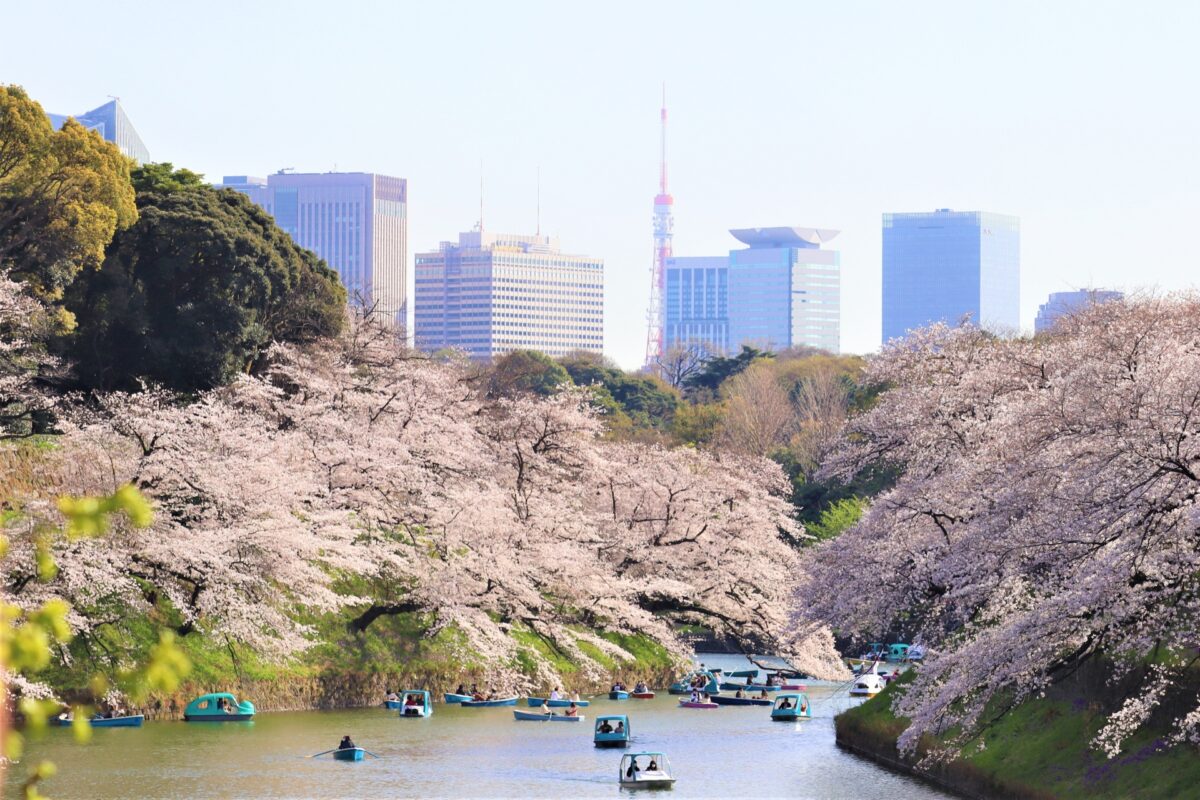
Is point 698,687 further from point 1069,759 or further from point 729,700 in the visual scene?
point 1069,759

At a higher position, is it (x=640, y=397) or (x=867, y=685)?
(x=640, y=397)

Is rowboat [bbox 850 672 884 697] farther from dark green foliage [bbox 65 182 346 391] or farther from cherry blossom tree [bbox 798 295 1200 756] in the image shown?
dark green foliage [bbox 65 182 346 391]

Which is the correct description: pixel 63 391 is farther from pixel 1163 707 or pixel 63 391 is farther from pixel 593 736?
pixel 1163 707

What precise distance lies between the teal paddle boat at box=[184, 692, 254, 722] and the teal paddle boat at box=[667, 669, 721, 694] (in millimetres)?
17960

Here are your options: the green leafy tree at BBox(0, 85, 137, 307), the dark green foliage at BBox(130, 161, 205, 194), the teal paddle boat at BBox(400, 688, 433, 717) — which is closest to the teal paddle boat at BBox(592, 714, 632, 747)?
the teal paddle boat at BBox(400, 688, 433, 717)

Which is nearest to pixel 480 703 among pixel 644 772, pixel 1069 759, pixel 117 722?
pixel 117 722

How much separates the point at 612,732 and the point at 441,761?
5.93 meters

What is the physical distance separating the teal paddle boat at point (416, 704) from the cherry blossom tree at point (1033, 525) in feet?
38.8

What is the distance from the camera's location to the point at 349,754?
37719 mm

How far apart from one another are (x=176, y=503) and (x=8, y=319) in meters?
8.69

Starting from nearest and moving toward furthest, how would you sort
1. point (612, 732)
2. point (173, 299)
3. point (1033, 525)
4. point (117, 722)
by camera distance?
point (1033, 525), point (117, 722), point (612, 732), point (173, 299)

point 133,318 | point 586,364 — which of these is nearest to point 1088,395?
point 133,318

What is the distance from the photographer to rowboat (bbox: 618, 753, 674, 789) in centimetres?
3575

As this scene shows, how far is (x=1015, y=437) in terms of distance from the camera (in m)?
32.1
